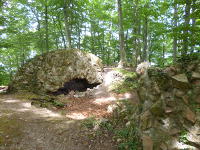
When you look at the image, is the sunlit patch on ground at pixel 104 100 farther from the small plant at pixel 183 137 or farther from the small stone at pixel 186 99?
the small plant at pixel 183 137

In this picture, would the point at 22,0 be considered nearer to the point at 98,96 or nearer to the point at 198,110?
the point at 98,96

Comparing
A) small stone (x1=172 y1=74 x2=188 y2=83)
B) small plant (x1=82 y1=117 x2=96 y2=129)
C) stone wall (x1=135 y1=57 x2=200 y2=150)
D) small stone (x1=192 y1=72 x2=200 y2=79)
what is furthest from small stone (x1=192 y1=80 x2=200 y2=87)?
small plant (x1=82 y1=117 x2=96 y2=129)

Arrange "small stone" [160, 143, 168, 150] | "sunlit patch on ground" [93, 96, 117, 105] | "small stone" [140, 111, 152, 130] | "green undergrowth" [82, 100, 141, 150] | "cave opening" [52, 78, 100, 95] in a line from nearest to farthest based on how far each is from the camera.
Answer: "small stone" [160, 143, 168, 150]
"small stone" [140, 111, 152, 130]
"green undergrowth" [82, 100, 141, 150]
"sunlit patch on ground" [93, 96, 117, 105]
"cave opening" [52, 78, 100, 95]

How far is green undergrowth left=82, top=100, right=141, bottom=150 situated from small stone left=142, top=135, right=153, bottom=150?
298 mm

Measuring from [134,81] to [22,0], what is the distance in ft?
50.5

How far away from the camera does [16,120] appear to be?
5.70 m

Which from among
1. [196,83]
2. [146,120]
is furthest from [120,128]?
[196,83]

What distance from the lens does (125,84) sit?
10.5 meters

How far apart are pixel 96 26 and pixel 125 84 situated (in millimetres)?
13039

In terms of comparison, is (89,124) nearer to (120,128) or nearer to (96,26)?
(120,128)

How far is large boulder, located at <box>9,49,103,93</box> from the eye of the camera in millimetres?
10289

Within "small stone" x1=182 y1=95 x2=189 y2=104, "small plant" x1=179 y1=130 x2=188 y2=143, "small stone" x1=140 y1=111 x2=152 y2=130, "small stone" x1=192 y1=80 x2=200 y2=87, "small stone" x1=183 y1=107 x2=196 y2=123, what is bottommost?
"small plant" x1=179 y1=130 x2=188 y2=143

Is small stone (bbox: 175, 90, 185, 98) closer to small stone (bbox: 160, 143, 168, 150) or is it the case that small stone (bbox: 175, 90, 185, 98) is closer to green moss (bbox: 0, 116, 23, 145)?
small stone (bbox: 160, 143, 168, 150)

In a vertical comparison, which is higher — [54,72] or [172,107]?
[54,72]
